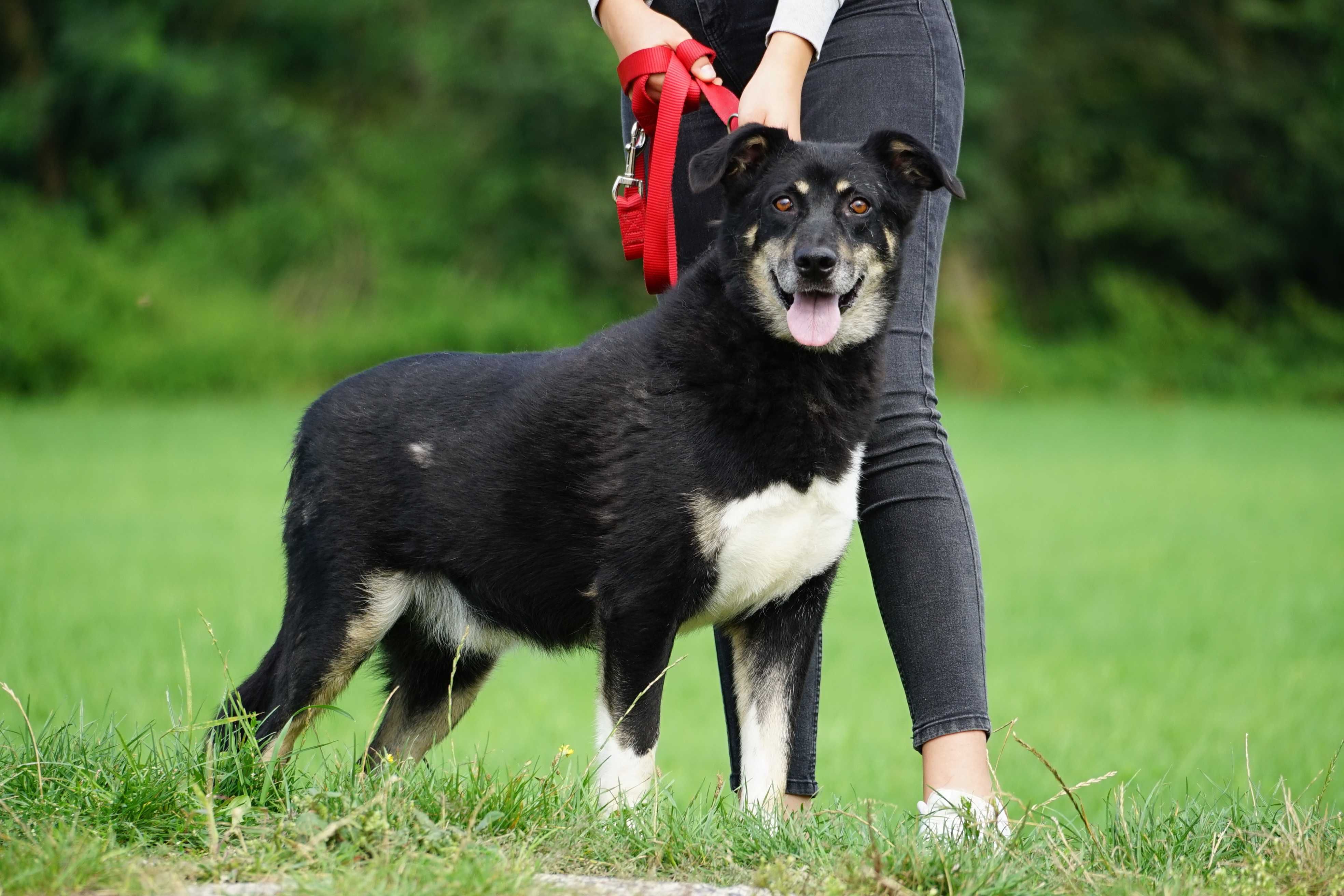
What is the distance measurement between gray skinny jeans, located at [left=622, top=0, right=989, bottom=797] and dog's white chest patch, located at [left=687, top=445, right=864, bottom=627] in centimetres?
23

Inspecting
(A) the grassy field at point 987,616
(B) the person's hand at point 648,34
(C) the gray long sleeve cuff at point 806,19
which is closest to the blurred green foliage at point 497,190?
(A) the grassy field at point 987,616

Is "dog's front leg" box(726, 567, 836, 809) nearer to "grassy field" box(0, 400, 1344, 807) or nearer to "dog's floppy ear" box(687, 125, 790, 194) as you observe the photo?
"grassy field" box(0, 400, 1344, 807)

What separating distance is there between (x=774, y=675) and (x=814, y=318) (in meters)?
0.87

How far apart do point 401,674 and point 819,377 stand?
150cm

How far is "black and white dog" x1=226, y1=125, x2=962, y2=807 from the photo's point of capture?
10.1 ft

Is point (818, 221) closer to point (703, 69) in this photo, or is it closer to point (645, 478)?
point (703, 69)

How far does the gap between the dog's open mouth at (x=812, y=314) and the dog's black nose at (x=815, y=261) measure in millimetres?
46

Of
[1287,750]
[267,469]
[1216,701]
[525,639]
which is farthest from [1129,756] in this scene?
[267,469]

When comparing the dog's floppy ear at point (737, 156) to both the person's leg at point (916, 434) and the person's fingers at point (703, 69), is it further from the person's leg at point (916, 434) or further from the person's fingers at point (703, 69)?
the person's leg at point (916, 434)

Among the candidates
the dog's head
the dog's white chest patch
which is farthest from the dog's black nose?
the dog's white chest patch

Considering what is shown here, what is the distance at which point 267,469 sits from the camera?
1468 cm

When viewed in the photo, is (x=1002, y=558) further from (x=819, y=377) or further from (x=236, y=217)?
(x=236, y=217)

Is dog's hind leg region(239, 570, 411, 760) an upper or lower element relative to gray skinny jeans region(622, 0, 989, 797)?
lower

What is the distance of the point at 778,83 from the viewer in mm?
3242
